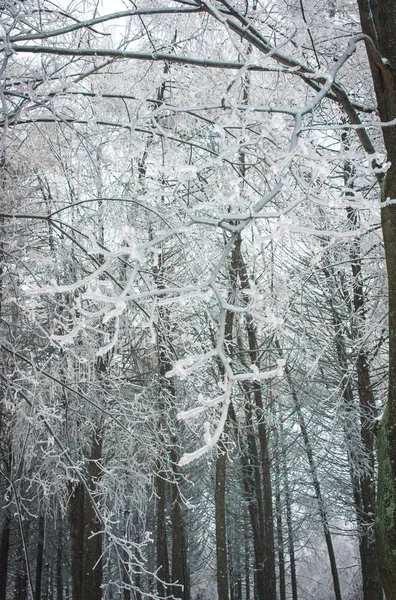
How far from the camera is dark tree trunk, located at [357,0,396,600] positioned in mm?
2955

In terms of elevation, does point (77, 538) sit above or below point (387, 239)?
below

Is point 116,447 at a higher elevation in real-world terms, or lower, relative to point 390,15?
lower

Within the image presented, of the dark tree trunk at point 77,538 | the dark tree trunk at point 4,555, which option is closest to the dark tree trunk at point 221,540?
the dark tree trunk at point 77,538

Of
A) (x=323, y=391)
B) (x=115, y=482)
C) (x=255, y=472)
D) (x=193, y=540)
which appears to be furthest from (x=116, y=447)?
(x=193, y=540)

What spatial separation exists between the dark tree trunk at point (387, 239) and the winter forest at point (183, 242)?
16mm

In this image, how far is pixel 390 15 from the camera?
348 centimetres

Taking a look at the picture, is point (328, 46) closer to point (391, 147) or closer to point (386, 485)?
point (391, 147)

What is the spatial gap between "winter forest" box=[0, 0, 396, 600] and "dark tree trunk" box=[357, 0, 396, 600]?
16 millimetres

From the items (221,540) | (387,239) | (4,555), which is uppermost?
(387,239)

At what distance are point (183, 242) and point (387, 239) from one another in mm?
1998

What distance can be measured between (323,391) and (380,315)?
5.62 meters

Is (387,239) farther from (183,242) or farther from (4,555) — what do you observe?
(4,555)

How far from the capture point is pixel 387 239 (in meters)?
3.41

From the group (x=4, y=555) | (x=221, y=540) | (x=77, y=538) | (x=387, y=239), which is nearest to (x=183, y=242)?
(x=387, y=239)
